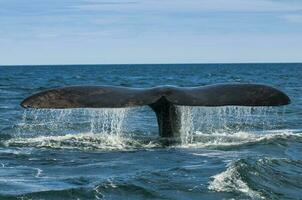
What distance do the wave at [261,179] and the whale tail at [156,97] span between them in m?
0.83

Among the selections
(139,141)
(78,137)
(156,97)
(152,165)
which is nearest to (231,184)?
(152,165)

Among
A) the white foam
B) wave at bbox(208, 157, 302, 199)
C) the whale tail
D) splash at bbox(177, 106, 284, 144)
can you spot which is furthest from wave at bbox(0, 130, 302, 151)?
the white foam

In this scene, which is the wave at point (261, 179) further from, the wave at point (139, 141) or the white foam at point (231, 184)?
the wave at point (139, 141)

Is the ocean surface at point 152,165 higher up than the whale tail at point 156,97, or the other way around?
the whale tail at point 156,97

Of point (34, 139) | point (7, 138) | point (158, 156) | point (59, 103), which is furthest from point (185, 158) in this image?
point (7, 138)

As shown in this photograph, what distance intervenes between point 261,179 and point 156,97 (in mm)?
2036

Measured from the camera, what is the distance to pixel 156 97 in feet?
30.1

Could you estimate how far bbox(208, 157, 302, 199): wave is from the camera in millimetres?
7082

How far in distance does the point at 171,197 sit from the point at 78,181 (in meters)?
1.25

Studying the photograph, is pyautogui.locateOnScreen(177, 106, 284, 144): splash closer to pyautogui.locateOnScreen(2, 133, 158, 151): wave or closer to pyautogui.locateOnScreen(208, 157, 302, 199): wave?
pyautogui.locateOnScreen(2, 133, 158, 151): wave

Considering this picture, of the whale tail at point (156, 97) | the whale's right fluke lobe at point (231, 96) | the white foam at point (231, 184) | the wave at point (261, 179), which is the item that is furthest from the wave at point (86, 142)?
the white foam at point (231, 184)

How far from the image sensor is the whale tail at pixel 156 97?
8542mm

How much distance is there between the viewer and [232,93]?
8.87 m

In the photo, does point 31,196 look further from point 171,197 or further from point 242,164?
point 242,164
